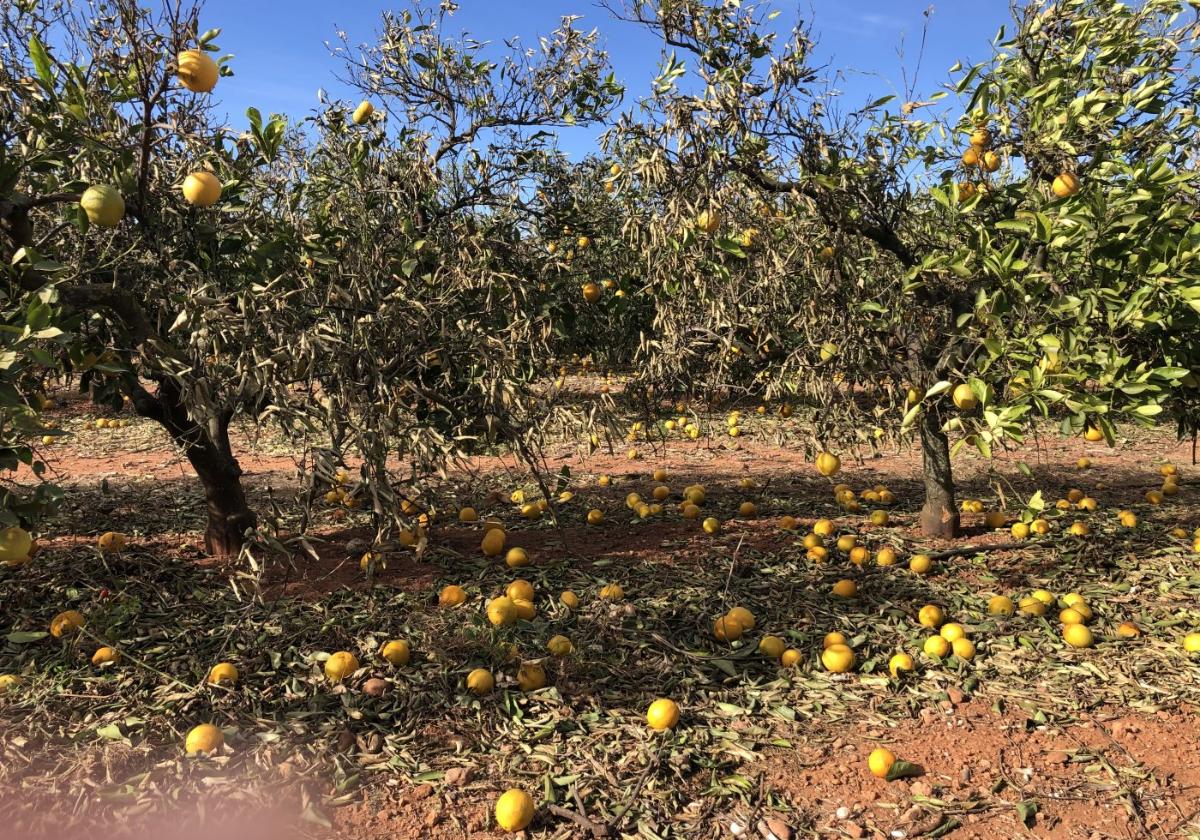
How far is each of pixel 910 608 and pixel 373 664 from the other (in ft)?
10.1

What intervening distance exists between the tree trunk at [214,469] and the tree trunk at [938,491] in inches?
179

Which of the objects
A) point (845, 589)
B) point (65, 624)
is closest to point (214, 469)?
point (65, 624)

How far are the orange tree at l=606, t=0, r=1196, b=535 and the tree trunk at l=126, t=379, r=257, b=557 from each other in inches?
107

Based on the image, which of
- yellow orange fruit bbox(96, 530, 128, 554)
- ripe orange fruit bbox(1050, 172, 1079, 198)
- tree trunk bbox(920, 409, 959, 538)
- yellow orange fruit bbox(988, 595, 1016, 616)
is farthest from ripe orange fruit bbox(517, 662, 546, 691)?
ripe orange fruit bbox(1050, 172, 1079, 198)

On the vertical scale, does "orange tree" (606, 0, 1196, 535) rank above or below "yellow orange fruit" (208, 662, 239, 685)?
Result: above

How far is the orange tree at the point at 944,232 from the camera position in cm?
371

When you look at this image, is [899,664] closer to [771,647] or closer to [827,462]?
[771,647]

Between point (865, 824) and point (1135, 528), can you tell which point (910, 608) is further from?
point (1135, 528)

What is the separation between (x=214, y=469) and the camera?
16.2 ft

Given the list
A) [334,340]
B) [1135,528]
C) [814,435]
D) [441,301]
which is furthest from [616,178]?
[1135,528]

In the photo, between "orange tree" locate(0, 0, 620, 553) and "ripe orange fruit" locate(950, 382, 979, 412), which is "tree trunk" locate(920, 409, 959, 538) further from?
"orange tree" locate(0, 0, 620, 553)

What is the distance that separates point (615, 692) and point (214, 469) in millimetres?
2874

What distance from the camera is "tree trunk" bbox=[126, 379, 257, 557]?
4480 mm

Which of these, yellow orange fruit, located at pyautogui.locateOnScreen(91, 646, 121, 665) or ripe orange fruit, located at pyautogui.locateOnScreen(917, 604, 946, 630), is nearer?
yellow orange fruit, located at pyautogui.locateOnScreen(91, 646, 121, 665)
